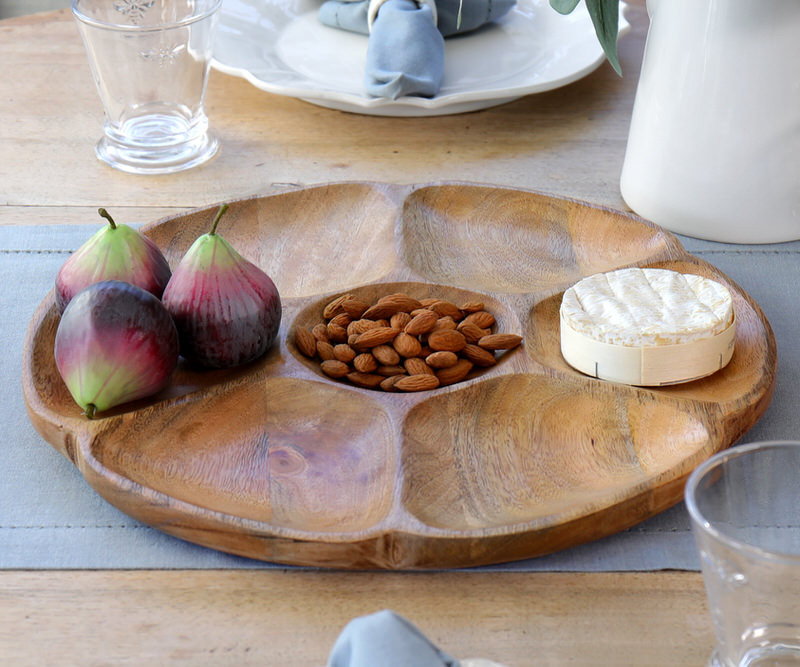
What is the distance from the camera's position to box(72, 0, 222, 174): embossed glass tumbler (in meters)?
1.06

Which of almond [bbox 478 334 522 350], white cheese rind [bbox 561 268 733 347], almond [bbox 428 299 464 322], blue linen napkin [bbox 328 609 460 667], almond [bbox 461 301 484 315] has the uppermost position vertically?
blue linen napkin [bbox 328 609 460 667]

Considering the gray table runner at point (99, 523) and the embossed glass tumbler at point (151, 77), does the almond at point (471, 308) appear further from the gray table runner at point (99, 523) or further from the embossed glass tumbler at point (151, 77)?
the embossed glass tumbler at point (151, 77)

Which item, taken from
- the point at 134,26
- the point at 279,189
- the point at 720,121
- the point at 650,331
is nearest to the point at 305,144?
the point at 279,189

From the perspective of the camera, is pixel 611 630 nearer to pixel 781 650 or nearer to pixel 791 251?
pixel 781 650

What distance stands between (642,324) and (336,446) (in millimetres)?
246

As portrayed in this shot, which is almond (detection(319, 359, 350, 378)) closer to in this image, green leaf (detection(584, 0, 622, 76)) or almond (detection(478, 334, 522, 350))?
almond (detection(478, 334, 522, 350))

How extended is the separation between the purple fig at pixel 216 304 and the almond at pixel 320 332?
7cm

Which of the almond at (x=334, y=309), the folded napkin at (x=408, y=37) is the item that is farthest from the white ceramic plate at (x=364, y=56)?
the almond at (x=334, y=309)

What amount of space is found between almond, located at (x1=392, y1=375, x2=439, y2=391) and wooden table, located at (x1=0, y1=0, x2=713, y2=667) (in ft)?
0.61

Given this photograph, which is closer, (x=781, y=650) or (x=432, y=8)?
(x=781, y=650)

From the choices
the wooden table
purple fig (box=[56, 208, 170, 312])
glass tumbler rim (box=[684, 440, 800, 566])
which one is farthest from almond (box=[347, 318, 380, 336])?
glass tumbler rim (box=[684, 440, 800, 566])

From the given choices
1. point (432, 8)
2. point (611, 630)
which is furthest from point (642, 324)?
point (432, 8)

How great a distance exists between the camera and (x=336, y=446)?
0.70 m

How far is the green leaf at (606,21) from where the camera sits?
0.91 meters
